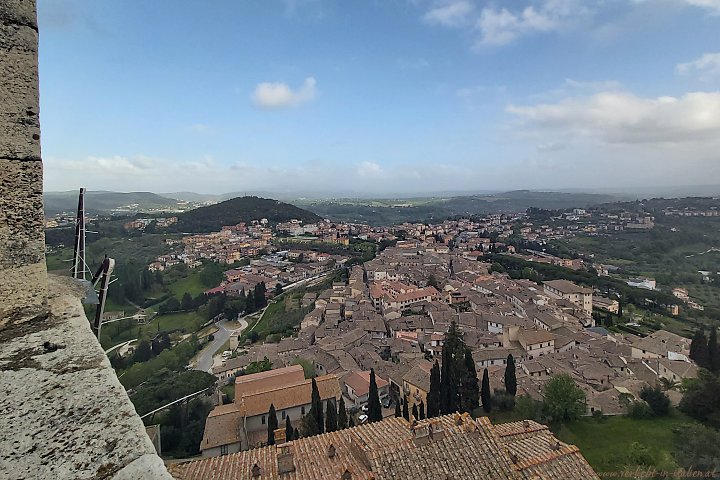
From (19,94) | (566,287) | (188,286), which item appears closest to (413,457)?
(19,94)

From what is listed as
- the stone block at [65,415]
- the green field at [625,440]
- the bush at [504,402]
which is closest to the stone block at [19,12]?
the stone block at [65,415]

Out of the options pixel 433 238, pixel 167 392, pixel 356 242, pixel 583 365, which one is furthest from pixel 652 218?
pixel 167 392

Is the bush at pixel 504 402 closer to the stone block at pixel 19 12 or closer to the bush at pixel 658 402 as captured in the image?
the bush at pixel 658 402

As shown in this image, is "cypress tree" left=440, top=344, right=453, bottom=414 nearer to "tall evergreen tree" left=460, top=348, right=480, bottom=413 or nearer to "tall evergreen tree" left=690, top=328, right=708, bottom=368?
"tall evergreen tree" left=460, top=348, right=480, bottom=413

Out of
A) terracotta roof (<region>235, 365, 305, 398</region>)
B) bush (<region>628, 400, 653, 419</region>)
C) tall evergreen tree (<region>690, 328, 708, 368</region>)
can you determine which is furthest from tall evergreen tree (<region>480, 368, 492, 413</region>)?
tall evergreen tree (<region>690, 328, 708, 368</region>)

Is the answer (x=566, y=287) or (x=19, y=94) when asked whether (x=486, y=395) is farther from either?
(x=566, y=287)

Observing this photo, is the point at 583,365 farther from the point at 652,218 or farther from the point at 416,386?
the point at 652,218
